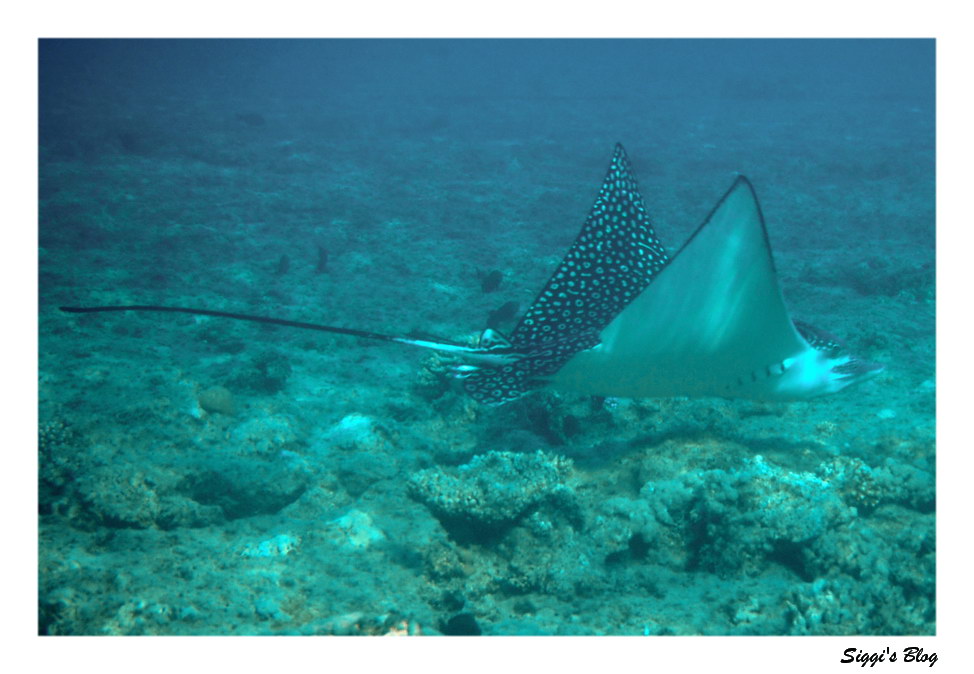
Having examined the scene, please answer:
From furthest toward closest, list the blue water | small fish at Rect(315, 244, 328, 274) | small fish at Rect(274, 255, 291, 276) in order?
small fish at Rect(315, 244, 328, 274) < small fish at Rect(274, 255, 291, 276) < the blue water

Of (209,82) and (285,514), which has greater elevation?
(209,82)

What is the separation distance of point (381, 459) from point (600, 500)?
5.33 feet

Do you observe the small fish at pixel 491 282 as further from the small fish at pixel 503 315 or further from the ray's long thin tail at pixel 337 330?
the ray's long thin tail at pixel 337 330

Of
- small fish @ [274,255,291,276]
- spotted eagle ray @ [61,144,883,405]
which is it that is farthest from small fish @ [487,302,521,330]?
small fish @ [274,255,291,276]

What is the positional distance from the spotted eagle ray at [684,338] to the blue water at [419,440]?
23.5 inches

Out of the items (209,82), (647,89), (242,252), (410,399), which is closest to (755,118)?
(647,89)

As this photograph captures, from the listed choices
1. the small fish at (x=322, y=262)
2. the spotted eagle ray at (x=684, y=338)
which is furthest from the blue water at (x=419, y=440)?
the spotted eagle ray at (x=684, y=338)

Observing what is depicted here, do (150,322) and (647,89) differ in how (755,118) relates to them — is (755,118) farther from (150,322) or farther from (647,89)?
(150,322)

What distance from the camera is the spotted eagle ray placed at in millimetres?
2758

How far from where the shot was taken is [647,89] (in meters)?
34.0

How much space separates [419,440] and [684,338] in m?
2.33

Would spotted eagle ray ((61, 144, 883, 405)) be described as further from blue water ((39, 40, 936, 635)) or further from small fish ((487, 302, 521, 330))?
small fish ((487, 302, 521, 330))

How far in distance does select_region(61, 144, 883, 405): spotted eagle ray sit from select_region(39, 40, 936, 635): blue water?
60 centimetres

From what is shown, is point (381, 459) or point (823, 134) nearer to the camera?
point (381, 459)
